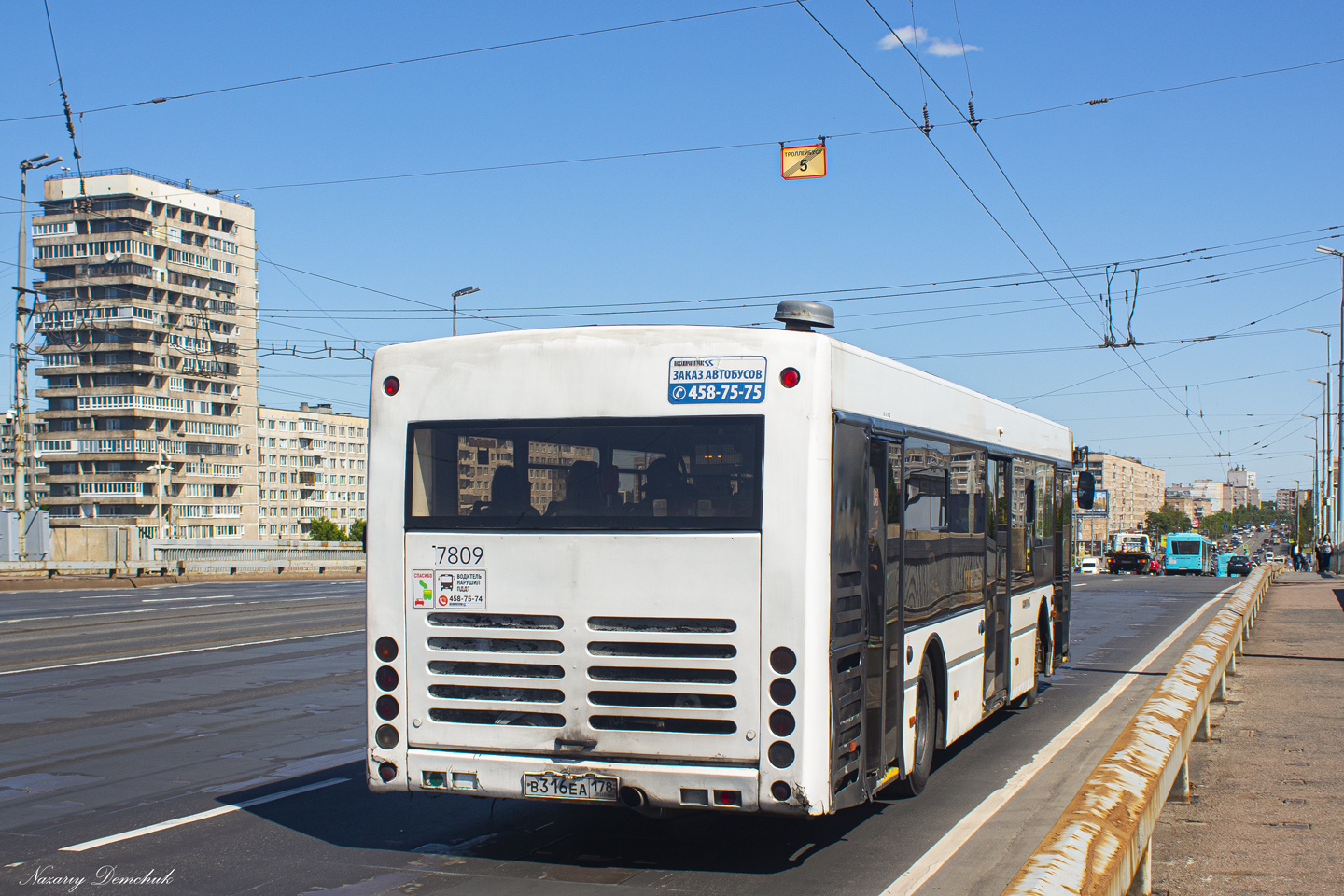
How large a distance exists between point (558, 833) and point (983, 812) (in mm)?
2703

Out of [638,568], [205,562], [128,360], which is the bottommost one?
[205,562]

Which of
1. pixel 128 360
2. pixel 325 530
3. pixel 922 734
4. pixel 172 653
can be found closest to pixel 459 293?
pixel 172 653

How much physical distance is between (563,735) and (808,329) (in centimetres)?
263

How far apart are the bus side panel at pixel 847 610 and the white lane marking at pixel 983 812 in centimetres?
48

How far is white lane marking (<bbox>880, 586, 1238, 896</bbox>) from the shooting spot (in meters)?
6.48

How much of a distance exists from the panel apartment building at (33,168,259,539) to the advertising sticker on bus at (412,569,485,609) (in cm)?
11984

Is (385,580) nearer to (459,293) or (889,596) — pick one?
(889,596)

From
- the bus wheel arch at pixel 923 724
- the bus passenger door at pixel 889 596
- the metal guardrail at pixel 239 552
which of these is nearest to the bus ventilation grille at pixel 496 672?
the bus passenger door at pixel 889 596

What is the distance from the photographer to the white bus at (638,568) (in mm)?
6359

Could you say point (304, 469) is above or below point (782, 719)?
above

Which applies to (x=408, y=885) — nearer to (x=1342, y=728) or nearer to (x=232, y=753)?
(x=232, y=753)

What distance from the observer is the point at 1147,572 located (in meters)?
79.8

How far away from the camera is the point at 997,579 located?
10625 millimetres

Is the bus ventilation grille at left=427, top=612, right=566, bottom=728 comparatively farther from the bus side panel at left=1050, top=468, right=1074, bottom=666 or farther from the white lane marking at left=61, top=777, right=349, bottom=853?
the bus side panel at left=1050, top=468, right=1074, bottom=666
